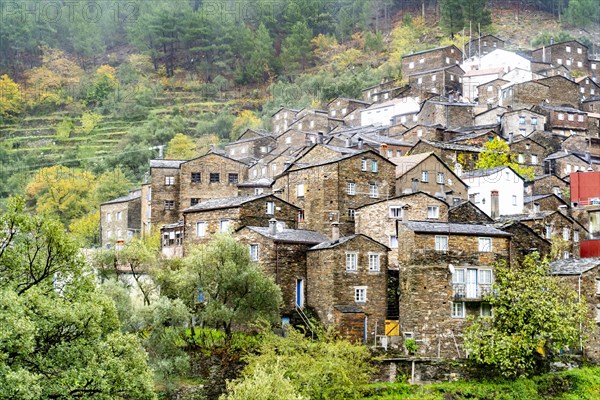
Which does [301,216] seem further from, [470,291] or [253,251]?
[470,291]

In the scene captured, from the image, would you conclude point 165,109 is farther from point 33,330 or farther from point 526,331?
point 33,330

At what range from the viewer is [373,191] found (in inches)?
2375

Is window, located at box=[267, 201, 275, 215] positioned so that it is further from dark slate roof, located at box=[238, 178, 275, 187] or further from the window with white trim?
dark slate roof, located at box=[238, 178, 275, 187]

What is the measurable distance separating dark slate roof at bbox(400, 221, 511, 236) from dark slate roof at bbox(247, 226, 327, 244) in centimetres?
635

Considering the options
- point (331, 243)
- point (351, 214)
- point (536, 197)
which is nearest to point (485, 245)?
point (331, 243)

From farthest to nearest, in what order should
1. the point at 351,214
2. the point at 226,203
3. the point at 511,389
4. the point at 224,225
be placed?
the point at 351,214 → the point at 226,203 → the point at 224,225 → the point at 511,389

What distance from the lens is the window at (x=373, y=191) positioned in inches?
2368

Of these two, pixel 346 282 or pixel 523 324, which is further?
pixel 346 282

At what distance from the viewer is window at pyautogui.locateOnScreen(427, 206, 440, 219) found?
5488 centimetres

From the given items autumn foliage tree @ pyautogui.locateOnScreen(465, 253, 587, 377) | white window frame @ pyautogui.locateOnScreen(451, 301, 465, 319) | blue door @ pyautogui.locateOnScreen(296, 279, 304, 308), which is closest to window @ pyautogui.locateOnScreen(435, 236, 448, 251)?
white window frame @ pyautogui.locateOnScreen(451, 301, 465, 319)

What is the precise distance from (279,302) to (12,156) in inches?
3548

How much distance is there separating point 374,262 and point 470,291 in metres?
5.57

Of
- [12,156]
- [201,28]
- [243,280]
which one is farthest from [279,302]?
[201,28]

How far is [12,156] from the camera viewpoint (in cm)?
12850
